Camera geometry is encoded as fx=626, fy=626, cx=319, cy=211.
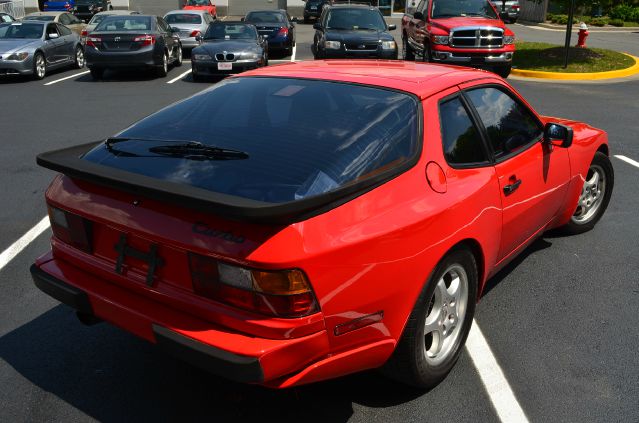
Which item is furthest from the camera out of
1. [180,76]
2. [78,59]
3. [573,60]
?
[78,59]

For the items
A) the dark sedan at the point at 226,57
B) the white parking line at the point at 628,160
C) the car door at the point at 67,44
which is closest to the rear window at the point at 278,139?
the white parking line at the point at 628,160

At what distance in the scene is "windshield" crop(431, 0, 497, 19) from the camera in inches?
592

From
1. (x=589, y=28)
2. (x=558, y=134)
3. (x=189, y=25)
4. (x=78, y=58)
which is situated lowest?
(x=589, y=28)

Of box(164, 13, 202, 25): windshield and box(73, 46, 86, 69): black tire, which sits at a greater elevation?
box(164, 13, 202, 25): windshield

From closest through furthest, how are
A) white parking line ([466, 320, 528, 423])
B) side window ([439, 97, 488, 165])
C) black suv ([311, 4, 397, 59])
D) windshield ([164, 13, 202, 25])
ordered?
white parking line ([466, 320, 528, 423])
side window ([439, 97, 488, 165])
black suv ([311, 4, 397, 59])
windshield ([164, 13, 202, 25])

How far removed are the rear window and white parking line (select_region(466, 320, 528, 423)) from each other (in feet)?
4.21

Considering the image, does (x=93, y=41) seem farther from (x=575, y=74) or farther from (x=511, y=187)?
(x=511, y=187)

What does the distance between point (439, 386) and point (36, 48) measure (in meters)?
14.6

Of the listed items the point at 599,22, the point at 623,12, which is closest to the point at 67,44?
the point at 599,22

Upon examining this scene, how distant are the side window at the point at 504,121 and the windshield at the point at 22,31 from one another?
14.5 meters

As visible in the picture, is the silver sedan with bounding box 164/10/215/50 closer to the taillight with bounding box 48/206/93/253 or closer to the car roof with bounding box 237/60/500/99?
the car roof with bounding box 237/60/500/99

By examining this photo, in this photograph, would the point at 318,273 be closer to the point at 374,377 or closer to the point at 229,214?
the point at 229,214

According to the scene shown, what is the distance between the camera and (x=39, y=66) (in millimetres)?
15031

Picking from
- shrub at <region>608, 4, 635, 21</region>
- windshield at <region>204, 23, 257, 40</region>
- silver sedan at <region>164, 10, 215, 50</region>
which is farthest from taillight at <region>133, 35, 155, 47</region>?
shrub at <region>608, 4, 635, 21</region>
